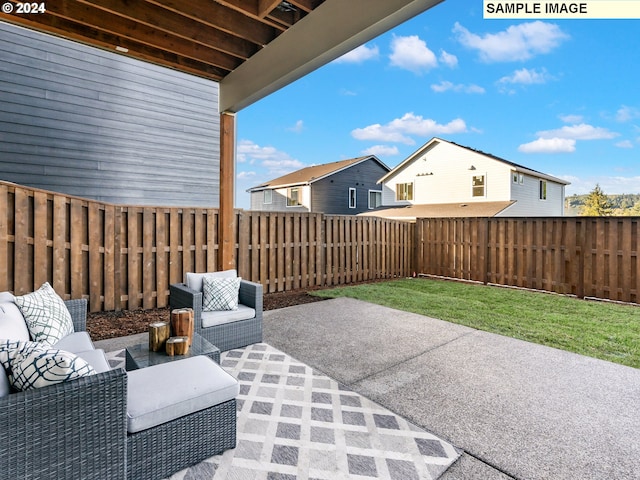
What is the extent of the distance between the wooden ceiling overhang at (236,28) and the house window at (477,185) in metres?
13.3

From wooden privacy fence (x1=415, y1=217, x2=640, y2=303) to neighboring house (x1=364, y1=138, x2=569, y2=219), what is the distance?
512 centimetres

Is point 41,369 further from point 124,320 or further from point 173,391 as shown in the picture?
point 124,320

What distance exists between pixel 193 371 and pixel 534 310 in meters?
5.42

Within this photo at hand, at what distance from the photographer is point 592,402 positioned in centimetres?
254

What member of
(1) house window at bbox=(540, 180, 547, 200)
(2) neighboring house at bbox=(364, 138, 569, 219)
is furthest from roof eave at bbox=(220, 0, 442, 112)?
(1) house window at bbox=(540, 180, 547, 200)

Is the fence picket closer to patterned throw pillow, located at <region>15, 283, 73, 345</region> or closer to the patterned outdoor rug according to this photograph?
patterned throw pillow, located at <region>15, 283, 73, 345</region>

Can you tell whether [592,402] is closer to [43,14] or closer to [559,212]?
[43,14]

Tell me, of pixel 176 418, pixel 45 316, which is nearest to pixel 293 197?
pixel 45 316

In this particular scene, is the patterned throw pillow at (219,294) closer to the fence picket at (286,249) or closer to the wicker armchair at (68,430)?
the fence picket at (286,249)

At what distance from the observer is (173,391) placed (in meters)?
1.85

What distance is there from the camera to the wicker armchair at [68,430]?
4.30 feet

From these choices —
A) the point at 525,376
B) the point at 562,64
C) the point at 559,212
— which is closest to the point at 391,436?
the point at 525,376

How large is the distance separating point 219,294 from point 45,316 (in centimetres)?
148

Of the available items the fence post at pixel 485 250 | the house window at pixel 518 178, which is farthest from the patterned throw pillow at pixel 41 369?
the house window at pixel 518 178
